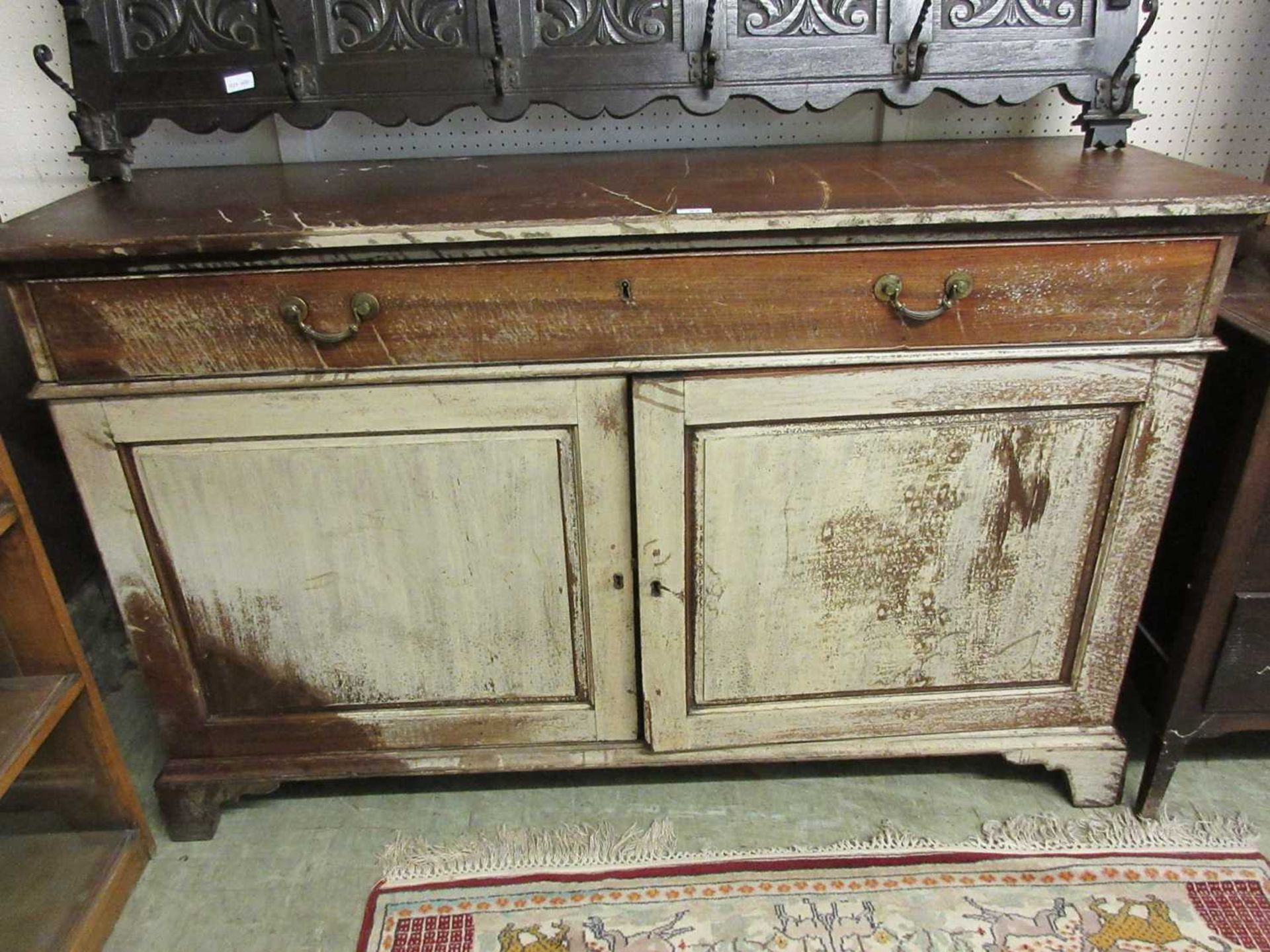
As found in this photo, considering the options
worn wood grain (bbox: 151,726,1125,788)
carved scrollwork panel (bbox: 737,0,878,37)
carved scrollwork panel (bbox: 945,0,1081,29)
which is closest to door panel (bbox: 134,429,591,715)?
worn wood grain (bbox: 151,726,1125,788)

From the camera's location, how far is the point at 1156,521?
1329 mm

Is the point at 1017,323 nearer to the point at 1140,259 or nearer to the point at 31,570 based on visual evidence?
the point at 1140,259

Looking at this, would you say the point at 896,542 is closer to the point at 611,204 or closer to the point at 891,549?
the point at 891,549

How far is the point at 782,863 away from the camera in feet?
4.80

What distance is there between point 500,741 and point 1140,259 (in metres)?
1.19

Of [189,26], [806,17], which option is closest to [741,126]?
[806,17]

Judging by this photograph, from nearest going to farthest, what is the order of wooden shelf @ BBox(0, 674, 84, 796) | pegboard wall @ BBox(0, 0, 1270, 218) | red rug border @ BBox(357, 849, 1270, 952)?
wooden shelf @ BBox(0, 674, 84, 796) → red rug border @ BBox(357, 849, 1270, 952) → pegboard wall @ BBox(0, 0, 1270, 218)

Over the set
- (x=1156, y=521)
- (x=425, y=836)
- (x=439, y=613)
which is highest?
(x=1156, y=521)

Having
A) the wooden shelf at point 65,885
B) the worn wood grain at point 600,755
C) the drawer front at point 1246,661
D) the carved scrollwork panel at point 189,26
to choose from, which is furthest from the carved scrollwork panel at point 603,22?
the wooden shelf at point 65,885

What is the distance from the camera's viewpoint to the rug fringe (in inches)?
57.9

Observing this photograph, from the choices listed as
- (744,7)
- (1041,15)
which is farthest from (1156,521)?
(744,7)

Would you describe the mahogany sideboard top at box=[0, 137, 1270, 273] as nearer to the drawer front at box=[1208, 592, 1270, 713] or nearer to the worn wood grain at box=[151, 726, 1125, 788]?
the drawer front at box=[1208, 592, 1270, 713]

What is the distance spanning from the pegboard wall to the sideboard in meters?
0.12

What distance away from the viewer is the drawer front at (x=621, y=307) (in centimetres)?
116
